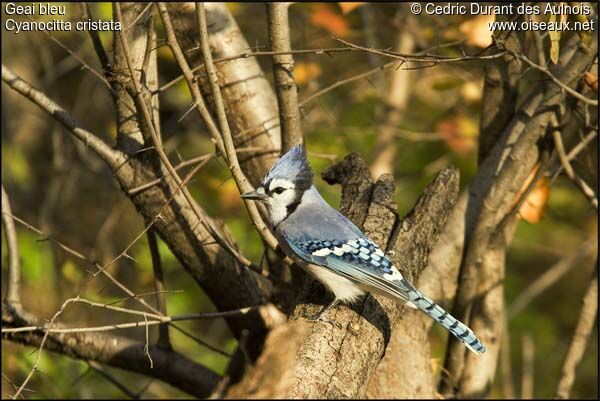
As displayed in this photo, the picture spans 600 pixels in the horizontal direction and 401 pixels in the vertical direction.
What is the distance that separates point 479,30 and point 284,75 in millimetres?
1233

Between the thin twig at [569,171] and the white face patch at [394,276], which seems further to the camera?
the thin twig at [569,171]

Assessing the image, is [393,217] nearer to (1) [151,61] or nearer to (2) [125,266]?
(1) [151,61]

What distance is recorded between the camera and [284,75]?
3.50 meters

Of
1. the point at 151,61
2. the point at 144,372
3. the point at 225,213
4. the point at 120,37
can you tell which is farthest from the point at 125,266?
the point at 120,37

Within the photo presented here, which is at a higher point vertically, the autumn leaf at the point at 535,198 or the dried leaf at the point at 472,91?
the dried leaf at the point at 472,91

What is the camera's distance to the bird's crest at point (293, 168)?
342 cm

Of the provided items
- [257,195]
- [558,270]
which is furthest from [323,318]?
[558,270]

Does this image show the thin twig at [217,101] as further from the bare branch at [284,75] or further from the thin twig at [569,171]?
the thin twig at [569,171]

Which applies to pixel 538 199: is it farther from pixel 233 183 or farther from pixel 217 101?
pixel 233 183

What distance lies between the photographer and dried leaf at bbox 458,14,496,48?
4.13 metres

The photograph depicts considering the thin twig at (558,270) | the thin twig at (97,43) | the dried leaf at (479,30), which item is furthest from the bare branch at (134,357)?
the thin twig at (558,270)

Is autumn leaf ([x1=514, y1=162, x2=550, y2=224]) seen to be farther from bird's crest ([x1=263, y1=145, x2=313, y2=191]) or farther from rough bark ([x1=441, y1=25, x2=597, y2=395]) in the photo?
bird's crest ([x1=263, y1=145, x2=313, y2=191])

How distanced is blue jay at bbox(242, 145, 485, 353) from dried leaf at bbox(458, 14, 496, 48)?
3.85 ft

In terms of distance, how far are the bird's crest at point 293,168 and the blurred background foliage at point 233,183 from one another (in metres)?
1.45
